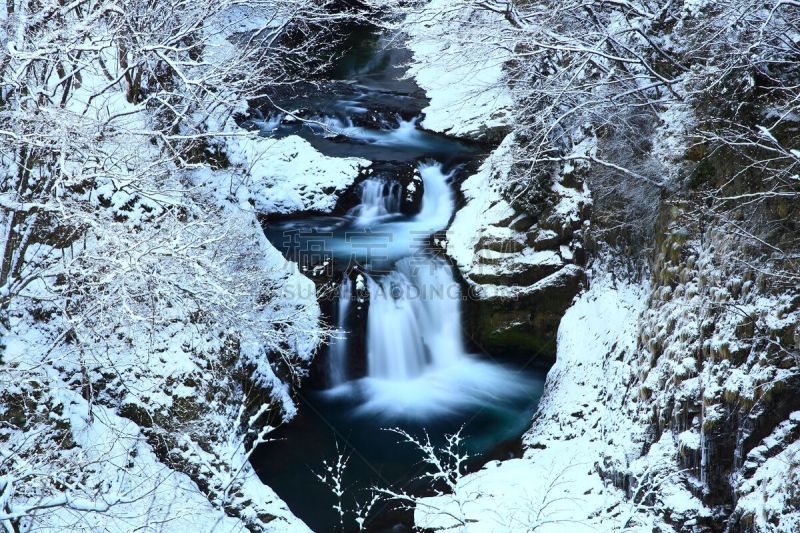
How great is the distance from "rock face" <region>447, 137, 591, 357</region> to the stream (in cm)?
37

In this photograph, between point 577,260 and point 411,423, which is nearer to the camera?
point 411,423

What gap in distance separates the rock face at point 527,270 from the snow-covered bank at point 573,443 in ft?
1.65

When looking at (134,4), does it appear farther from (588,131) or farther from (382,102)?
(382,102)

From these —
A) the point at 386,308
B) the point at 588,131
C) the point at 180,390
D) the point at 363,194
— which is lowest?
the point at 180,390

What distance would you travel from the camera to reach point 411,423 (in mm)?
11102

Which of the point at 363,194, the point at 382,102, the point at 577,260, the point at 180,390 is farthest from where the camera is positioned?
the point at 382,102

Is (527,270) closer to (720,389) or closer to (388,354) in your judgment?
(388,354)

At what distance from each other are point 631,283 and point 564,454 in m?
3.12

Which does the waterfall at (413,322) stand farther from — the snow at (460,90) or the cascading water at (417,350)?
the snow at (460,90)

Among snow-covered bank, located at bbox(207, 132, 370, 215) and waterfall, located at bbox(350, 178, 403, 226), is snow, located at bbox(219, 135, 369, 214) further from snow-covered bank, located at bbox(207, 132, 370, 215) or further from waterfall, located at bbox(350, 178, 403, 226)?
waterfall, located at bbox(350, 178, 403, 226)

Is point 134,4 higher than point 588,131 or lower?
higher

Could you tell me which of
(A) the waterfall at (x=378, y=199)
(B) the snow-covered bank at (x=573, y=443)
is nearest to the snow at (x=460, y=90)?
(A) the waterfall at (x=378, y=199)

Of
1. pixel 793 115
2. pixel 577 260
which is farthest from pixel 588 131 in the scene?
pixel 793 115

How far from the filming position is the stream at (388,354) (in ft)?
33.6
